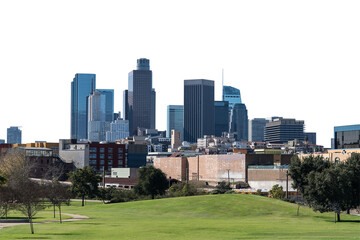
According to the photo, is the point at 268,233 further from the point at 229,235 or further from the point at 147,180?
the point at 147,180

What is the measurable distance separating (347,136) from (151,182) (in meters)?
69.9

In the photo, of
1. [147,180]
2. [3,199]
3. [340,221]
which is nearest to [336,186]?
[340,221]

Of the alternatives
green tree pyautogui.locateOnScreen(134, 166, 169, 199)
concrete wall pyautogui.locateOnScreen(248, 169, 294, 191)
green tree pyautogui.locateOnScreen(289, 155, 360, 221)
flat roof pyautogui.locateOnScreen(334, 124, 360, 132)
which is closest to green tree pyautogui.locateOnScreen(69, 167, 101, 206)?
Result: green tree pyautogui.locateOnScreen(134, 166, 169, 199)

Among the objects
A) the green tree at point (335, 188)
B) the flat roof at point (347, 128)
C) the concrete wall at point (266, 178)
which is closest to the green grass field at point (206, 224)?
the green tree at point (335, 188)

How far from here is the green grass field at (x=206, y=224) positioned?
56969 mm

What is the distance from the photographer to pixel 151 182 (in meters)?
132

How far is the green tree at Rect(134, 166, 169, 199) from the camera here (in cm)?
13188

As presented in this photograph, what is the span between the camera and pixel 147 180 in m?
132

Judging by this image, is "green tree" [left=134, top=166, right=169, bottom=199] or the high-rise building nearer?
"green tree" [left=134, top=166, right=169, bottom=199]

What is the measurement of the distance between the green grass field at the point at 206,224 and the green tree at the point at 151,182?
22.8 metres

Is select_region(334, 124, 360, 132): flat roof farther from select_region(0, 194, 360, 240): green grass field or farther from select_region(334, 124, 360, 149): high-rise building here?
select_region(0, 194, 360, 240): green grass field

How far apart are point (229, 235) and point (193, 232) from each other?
15.9 feet

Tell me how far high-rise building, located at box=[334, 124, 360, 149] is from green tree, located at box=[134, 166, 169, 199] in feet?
211

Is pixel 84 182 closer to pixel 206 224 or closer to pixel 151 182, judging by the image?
pixel 151 182
